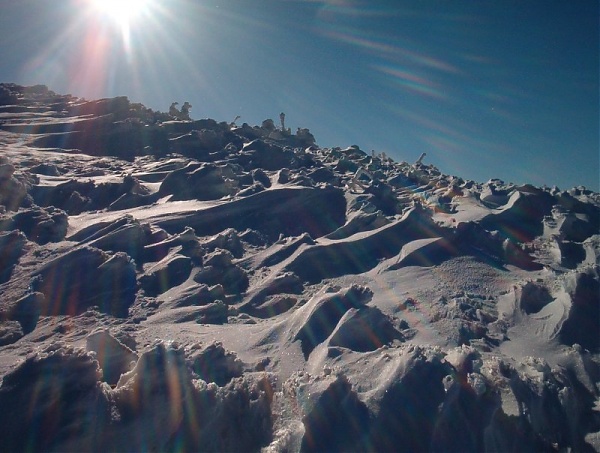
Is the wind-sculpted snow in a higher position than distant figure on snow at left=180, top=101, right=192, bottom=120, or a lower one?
lower

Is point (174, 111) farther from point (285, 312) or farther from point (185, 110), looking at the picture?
point (285, 312)

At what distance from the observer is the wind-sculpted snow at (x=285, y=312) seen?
10.8 ft

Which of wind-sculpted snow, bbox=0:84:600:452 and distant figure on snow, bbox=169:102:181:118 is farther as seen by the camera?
distant figure on snow, bbox=169:102:181:118

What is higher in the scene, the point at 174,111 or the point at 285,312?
the point at 174,111

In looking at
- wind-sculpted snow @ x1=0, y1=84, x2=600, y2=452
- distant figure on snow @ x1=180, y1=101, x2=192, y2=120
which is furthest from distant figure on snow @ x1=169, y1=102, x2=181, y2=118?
wind-sculpted snow @ x1=0, y1=84, x2=600, y2=452

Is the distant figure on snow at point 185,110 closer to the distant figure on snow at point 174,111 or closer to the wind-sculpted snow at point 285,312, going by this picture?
the distant figure on snow at point 174,111

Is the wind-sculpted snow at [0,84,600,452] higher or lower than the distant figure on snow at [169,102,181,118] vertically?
lower

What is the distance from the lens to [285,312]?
604 cm

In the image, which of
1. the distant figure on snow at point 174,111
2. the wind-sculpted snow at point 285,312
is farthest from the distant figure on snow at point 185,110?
the wind-sculpted snow at point 285,312

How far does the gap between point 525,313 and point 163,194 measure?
877 centimetres

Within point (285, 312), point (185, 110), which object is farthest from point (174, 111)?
point (285, 312)

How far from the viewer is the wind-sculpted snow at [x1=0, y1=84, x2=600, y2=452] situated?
3279mm

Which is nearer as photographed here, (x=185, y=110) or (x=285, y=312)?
(x=285, y=312)

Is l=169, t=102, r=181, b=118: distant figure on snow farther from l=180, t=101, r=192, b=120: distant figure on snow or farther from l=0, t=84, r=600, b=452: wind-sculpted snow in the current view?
l=0, t=84, r=600, b=452: wind-sculpted snow
